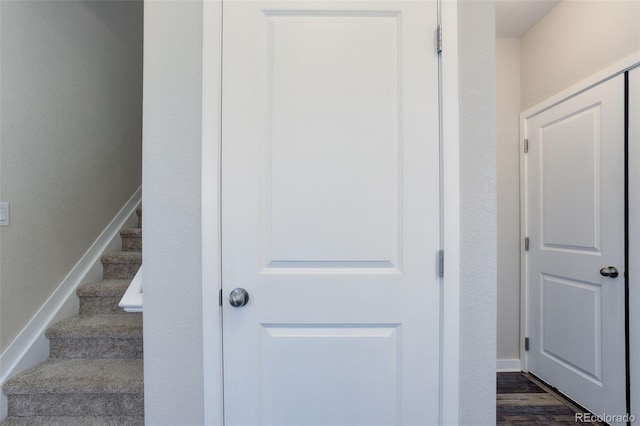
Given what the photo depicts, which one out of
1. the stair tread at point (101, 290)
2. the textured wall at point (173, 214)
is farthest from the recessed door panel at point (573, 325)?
the stair tread at point (101, 290)

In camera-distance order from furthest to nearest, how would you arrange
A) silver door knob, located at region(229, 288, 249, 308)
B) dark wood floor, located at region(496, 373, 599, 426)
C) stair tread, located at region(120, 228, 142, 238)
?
1. stair tread, located at region(120, 228, 142, 238)
2. dark wood floor, located at region(496, 373, 599, 426)
3. silver door knob, located at region(229, 288, 249, 308)

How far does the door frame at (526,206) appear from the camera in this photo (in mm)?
1684

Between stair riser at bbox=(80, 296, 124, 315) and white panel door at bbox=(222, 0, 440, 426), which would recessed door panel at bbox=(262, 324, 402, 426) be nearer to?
white panel door at bbox=(222, 0, 440, 426)

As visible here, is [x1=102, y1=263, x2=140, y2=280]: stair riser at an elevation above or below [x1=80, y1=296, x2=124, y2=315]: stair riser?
above

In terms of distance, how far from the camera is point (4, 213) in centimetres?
161

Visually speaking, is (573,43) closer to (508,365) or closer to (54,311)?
(508,365)

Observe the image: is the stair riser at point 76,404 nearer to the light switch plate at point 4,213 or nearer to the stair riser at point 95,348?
the stair riser at point 95,348

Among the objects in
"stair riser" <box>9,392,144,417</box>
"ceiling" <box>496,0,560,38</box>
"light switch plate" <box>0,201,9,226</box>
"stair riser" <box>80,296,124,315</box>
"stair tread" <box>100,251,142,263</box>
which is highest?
"ceiling" <box>496,0,560,38</box>

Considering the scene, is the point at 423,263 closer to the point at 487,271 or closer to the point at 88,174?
the point at 487,271

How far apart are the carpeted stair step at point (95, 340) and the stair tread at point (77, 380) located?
11 cm

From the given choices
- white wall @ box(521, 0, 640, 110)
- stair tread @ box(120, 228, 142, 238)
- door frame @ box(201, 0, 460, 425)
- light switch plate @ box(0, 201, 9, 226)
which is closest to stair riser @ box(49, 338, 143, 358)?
light switch plate @ box(0, 201, 9, 226)

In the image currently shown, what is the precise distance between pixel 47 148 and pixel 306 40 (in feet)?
5.87

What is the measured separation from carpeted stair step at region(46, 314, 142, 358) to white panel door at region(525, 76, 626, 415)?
279 cm

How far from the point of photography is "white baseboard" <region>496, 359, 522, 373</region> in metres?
2.56
